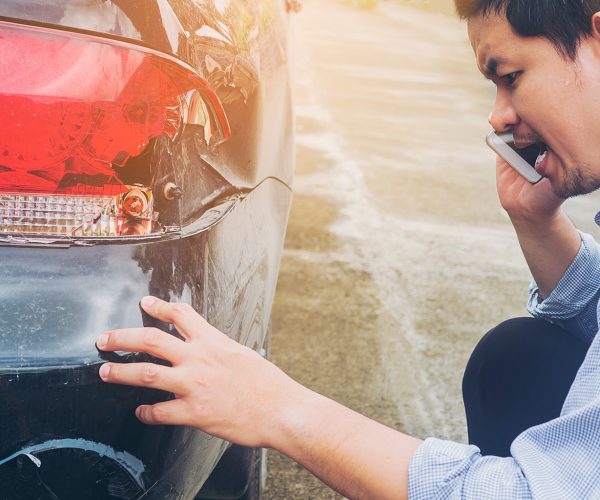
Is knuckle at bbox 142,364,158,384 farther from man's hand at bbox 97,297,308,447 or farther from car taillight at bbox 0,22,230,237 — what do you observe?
car taillight at bbox 0,22,230,237

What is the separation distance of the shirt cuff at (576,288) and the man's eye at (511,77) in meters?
0.65

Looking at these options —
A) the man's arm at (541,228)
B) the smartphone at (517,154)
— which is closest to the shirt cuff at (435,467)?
the smartphone at (517,154)

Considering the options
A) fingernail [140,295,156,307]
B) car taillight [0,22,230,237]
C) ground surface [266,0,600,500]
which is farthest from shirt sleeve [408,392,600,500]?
ground surface [266,0,600,500]

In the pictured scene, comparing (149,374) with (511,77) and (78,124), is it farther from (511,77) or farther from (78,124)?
(511,77)

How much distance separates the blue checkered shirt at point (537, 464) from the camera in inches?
46.6

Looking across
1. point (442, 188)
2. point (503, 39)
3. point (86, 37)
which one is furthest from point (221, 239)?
point (442, 188)

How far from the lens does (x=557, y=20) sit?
1460 mm

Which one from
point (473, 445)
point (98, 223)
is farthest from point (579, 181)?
point (98, 223)

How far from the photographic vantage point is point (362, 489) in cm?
132

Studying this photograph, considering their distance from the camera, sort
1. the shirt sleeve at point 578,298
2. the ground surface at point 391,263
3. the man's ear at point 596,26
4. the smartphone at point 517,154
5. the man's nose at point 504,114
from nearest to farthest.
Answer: the man's ear at point 596,26
the man's nose at point 504,114
the smartphone at point 517,154
the shirt sleeve at point 578,298
the ground surface at point 391,263

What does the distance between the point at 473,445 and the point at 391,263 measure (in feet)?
9.55

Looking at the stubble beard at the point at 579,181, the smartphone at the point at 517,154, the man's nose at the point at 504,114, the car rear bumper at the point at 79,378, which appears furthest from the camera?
the smartphone at the point at 517,154

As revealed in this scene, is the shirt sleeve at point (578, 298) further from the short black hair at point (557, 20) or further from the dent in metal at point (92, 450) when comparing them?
the dent in metal at point (92, 450)

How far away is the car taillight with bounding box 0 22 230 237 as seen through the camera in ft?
4.07
